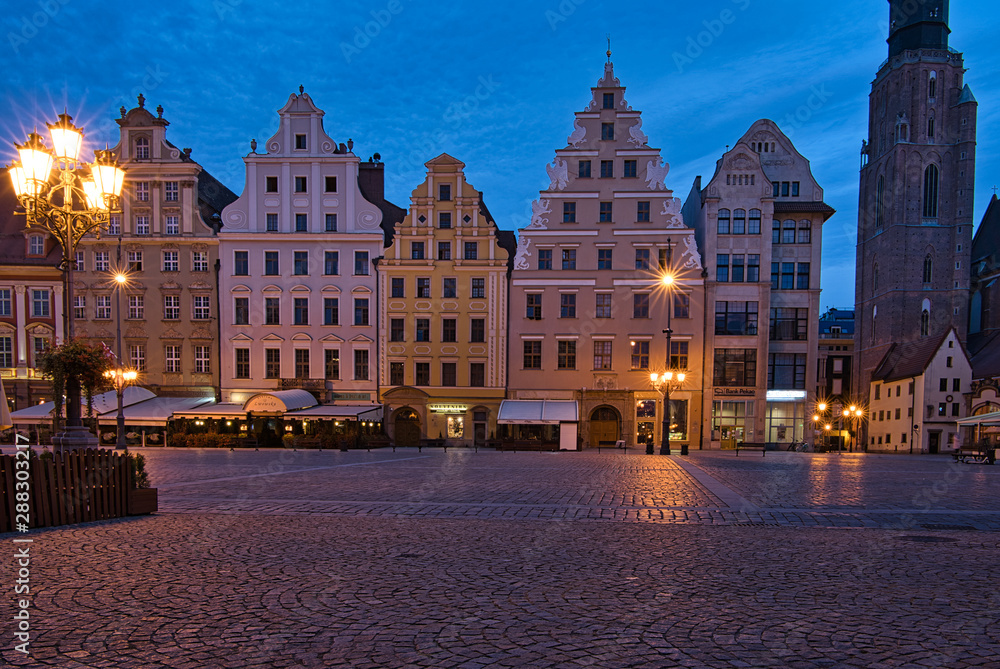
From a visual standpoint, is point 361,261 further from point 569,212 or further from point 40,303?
point 40,303

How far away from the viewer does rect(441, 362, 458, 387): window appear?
38.0m

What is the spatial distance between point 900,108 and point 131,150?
73919 millimetres

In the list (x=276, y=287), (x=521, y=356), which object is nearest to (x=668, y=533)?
(x=521, y=356)

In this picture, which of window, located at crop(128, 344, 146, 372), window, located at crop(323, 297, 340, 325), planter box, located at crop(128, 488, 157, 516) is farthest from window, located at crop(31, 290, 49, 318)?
planter box, located at crop(128, 488, 157, 516)

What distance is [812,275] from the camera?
125 ft

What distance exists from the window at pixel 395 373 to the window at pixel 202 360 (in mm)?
11174

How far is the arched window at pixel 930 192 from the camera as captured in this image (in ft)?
222

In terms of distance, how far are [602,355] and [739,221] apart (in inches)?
459

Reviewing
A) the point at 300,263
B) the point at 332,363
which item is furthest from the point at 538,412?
the point at 300,263

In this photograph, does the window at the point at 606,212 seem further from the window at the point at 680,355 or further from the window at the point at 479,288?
the window at the point at 680,355

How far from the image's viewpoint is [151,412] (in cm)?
3456

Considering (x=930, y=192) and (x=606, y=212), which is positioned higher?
(x=930, y=192)

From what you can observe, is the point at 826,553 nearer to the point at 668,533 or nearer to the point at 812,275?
the point at 668,533

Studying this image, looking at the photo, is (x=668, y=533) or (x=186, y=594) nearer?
(x=186, y=594)
